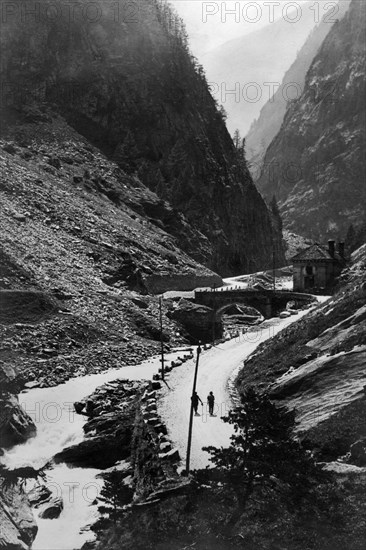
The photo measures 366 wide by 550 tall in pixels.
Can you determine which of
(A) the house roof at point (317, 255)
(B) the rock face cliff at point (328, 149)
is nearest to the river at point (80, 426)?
(A) the house roof at point (317, 255)

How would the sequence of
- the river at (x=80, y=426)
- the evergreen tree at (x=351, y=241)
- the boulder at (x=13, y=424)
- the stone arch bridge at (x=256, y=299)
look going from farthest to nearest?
the evergreen tree at (x=351, y=241) → the stone arch bridge at (x=256, y=299) → the boulder at (x=13, y=424) → the river at (x=80, y=426)

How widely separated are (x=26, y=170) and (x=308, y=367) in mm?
72214

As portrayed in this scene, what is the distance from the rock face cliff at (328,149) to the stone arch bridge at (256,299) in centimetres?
9595

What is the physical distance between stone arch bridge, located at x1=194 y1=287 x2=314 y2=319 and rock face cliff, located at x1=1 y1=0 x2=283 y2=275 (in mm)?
31285

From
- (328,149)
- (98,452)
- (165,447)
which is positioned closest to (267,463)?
A: (165,447)

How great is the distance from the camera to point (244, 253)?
12056 centimetres

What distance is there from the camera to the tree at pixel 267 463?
1902cm

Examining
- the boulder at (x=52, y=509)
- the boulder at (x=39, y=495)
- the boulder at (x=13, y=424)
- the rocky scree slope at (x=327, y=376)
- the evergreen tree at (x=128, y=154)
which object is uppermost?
the evergreen tree at (x=128, y=154)

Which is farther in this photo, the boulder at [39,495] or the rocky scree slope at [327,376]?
the boulder at [39,495]

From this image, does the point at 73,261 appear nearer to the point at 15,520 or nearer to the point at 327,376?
the point at 15,520

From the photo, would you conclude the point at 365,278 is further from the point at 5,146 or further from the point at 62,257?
the point at 5,146

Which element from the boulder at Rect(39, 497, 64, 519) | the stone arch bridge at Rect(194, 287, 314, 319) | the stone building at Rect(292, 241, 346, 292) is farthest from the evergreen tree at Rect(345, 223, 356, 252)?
the boulder at Rect(39, 497, 64, 519)

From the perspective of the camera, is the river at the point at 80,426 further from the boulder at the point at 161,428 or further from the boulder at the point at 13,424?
the boulder at the point at 13,424

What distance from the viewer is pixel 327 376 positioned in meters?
27.0
